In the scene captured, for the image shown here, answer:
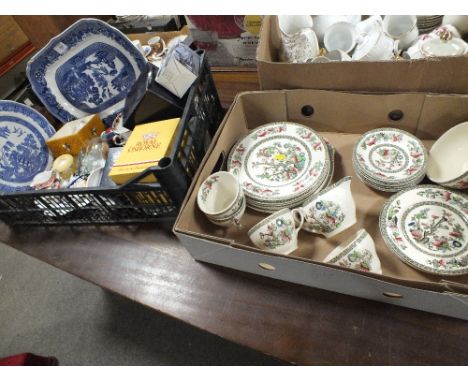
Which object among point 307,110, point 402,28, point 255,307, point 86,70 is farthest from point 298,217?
point 86,70

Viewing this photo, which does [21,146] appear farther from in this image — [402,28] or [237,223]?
[402,28]

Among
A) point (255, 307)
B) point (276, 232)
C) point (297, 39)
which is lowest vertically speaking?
point (255, 307)

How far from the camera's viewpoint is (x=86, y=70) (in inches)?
36.6

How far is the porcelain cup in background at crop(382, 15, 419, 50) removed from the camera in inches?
32.1

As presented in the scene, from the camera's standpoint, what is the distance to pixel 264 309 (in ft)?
2.09

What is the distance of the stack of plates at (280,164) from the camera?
719 millimetres

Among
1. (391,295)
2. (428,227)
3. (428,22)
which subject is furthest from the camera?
(428,22)

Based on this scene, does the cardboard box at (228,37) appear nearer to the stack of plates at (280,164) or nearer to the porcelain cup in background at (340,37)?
the porcelain cup in background at (340,37)

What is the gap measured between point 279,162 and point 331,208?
0.20 m

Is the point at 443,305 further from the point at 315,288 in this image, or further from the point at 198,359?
the point at 198,359

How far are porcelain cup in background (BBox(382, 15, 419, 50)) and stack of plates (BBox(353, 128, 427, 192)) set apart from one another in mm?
242

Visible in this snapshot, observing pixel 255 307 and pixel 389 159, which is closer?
pixel 255 307

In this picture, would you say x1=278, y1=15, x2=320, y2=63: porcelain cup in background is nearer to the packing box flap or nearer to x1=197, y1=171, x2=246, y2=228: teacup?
Answer: the packing box flap

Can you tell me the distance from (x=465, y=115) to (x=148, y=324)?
4.07ft
